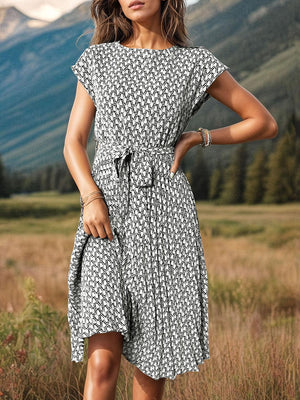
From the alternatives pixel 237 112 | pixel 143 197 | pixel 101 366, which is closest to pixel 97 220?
pixel 143 197

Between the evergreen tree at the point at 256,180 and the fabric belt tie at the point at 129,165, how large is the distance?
10677 mm

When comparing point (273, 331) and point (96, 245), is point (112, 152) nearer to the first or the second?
point (96, 245)

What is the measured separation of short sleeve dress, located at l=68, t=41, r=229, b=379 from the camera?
7.78 ft

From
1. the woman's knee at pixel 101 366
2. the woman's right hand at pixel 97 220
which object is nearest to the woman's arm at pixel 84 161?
the woman's right hand at pixel 97 220

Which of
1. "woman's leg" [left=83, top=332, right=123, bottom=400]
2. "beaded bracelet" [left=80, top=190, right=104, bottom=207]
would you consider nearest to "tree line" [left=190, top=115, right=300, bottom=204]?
"beaded bracelet" [left=80, top=190, right=104, bottom=207]

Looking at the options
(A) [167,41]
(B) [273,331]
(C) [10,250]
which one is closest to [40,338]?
(B) [273,331]

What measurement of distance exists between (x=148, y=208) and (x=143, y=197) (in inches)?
1.7

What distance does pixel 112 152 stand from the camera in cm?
244

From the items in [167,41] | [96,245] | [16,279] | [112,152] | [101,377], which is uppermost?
[167,41]

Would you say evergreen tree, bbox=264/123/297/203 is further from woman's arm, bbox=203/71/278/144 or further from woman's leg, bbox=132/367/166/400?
woman's leg, bbox=132/367/166/400

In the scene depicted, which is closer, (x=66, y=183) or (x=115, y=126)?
(x=115, y=126)

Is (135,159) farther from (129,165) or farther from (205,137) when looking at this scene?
(205,137)

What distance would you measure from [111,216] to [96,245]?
13 centimetres

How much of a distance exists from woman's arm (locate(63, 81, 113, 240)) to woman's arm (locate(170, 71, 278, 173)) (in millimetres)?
357
